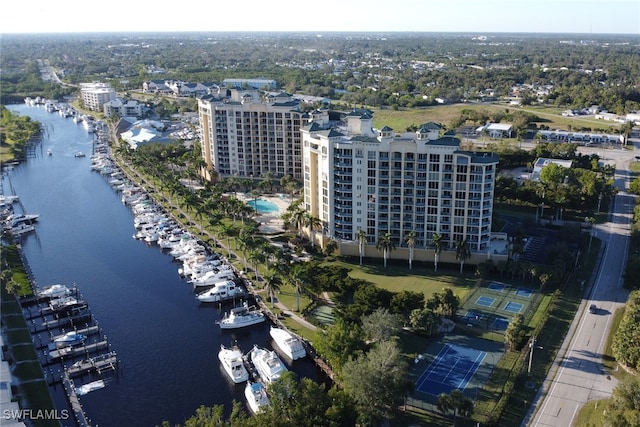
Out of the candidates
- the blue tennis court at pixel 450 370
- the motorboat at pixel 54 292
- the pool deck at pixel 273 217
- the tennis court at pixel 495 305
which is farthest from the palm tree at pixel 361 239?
the motorboat at pixel 54 292

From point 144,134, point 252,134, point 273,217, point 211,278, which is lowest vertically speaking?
point 211,278

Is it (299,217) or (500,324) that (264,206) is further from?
(500,324)

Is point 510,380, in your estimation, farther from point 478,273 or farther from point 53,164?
point 53,164

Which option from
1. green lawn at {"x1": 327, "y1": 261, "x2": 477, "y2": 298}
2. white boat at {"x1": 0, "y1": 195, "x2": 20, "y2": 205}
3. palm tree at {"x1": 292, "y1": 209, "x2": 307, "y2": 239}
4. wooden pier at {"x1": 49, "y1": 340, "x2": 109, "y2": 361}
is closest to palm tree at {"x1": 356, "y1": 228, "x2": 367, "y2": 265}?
green lawn at {"x1": 327, "y1": 261, "x2": 477, "y2": 298}

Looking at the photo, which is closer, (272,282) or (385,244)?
(272,282)

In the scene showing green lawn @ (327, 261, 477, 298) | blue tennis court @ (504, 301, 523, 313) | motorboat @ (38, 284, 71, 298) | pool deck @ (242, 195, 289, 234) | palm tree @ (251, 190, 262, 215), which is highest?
palm tree @ (251, 190, 262, 215)

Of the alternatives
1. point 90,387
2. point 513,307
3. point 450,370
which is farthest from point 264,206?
point 450,370

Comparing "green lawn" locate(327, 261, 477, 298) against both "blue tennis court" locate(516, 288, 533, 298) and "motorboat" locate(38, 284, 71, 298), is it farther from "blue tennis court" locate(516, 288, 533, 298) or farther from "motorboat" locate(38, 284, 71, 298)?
"motorboat" locate(38, 284, 71, 298)
